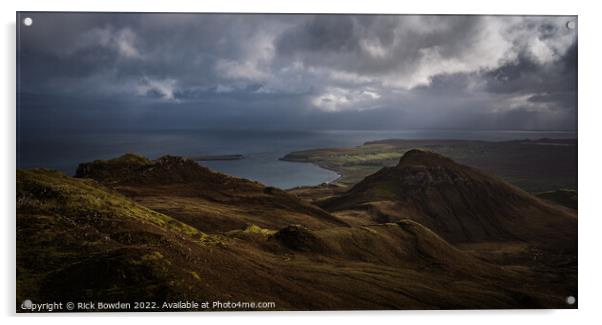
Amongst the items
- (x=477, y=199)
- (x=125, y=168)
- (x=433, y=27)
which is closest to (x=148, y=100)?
(x=125, y=168)

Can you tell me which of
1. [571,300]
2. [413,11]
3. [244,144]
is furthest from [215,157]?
[571,300]

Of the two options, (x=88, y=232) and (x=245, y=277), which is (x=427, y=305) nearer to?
(x=245, y=277)

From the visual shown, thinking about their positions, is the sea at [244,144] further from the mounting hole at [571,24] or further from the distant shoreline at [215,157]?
the mounting hole at [571,24]

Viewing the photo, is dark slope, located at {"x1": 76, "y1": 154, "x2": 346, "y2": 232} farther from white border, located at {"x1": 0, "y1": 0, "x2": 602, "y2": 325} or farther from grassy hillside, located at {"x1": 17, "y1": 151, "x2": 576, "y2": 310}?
white border, located at {"x1": 0, "y1": 0, "x2": 602, "y2": 325}

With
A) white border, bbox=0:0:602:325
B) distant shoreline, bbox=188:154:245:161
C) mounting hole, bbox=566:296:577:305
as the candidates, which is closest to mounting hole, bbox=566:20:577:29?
white border, bbox=0:0:602:325

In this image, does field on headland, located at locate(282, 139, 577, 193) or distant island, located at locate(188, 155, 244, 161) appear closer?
distant island, located at locate(188, 155, 244, 161)

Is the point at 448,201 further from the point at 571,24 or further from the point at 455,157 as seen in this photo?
the point at 571,24

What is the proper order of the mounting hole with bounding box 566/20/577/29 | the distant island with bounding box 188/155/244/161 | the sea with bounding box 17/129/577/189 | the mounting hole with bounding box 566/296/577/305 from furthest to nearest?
1. the distant island with bounding box 188/155/244/161
2. the sea with bounding box 17/129/577/189
3. the mounting hole with bounding box 566/20/577/29
4. the mounting hole with bounding box 566/296/577/305
